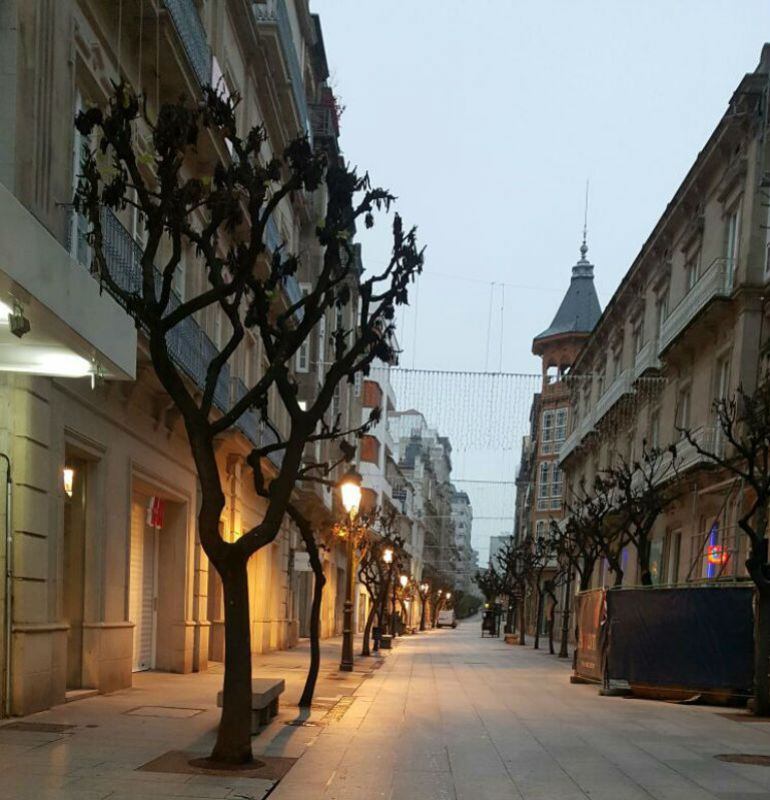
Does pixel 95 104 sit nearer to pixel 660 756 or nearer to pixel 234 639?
pixel 234 639

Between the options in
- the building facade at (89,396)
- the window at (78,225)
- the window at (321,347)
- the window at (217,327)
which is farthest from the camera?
the window at (321,347)

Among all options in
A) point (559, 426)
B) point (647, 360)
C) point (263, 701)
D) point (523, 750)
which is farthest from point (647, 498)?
point (559, 426)

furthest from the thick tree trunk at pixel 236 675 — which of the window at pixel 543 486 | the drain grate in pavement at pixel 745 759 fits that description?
the window at pixel 543 486

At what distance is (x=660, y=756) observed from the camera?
1001cm

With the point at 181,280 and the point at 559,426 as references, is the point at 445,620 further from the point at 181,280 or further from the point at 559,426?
the point at 181,280

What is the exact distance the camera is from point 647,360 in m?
32.5

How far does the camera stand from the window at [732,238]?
24188 millimetres

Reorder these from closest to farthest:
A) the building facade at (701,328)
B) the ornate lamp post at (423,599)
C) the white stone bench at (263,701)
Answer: the white stone bench at (263,701) < the building facade at (701,328) < the ornate lamp post at (423,599)

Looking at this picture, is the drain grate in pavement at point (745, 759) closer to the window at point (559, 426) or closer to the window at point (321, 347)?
the window at point (321, 347)

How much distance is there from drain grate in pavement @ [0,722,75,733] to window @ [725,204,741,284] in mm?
19554

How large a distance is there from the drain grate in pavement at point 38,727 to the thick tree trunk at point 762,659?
9.78 metres

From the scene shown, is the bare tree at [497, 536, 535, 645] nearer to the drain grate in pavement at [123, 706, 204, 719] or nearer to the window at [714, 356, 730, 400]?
the window at [714, 356, 730, 400]

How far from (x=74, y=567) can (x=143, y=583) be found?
14.5ft

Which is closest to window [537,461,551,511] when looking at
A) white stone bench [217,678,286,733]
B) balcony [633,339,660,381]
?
balcony [633,339,660,381]
